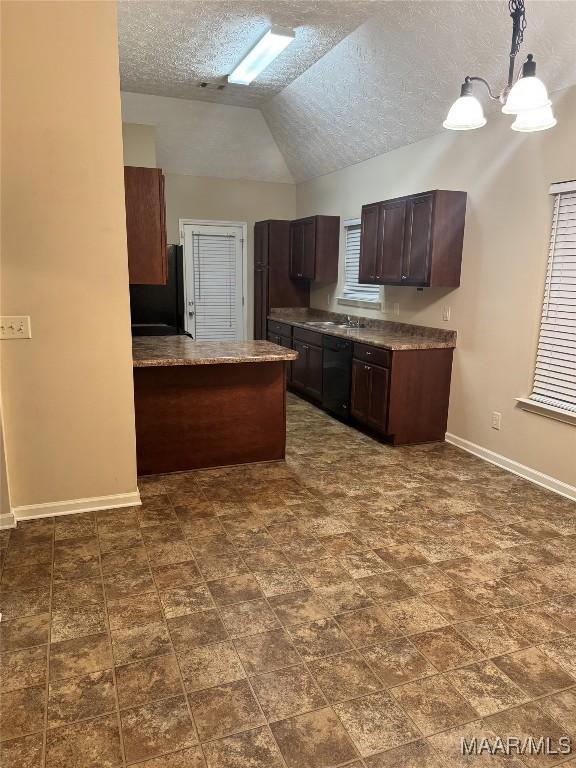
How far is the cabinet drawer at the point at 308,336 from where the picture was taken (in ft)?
18.6

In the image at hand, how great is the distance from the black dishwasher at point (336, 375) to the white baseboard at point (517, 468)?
1050mm

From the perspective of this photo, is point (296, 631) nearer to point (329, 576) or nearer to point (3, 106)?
point (329, 576)

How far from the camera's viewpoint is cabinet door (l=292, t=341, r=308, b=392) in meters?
6.03

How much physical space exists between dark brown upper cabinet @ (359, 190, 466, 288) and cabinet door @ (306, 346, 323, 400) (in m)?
1.13

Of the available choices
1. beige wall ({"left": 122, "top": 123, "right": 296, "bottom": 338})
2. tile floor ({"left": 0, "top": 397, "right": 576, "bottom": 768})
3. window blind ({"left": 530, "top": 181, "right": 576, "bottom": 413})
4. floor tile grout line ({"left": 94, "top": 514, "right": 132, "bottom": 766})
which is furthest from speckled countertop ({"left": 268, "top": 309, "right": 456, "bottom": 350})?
floor tile grout line ({"left": 94, "top": 514, "right": 132, "bottom": 766})

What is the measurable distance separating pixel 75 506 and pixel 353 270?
13.7 feet

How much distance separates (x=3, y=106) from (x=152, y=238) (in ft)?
3.58

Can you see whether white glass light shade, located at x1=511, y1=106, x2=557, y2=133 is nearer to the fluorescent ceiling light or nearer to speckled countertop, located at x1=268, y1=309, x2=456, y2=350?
speckled countertop, located at x1=268, y1=309, x2=456, y2=350

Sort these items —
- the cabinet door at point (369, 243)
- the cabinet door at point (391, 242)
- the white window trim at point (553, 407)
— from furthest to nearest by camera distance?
the cabinet door at point (369, 243) < the cabinet door at point (391, 242) < the white window trim at point (553, 407)

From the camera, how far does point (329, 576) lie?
261 centimetres

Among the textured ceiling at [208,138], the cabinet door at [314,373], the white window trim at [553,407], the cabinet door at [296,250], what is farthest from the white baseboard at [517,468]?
the textured ceiling at [208,138]

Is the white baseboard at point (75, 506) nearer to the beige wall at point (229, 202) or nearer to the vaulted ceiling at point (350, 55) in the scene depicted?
the vaulted ceiling at point (350, 55)

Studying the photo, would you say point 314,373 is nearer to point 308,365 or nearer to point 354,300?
point 308,365

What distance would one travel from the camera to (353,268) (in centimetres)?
621
